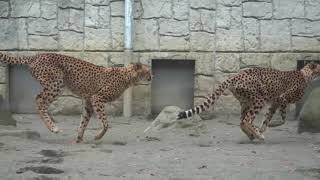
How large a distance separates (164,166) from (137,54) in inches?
204

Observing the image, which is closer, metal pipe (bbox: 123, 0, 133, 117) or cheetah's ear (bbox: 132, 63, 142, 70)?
cheetah's ear (bbox: 132, 63, 142, 70)

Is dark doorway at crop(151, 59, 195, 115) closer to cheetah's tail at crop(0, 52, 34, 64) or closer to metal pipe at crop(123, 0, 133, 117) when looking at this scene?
metal pipe at crop(123, 0, 133, 117)

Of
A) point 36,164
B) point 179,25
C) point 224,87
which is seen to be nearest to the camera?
point 36,164

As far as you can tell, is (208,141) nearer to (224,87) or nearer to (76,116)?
(224,87)

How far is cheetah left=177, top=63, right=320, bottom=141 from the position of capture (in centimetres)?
898

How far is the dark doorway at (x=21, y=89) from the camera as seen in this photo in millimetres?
12312

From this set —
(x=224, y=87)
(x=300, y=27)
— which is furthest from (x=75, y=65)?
(x=300, y=27)

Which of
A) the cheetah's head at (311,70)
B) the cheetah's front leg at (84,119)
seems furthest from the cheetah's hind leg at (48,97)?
the cheetah's head at (311,70)

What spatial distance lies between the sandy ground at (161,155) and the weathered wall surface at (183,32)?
1799mm

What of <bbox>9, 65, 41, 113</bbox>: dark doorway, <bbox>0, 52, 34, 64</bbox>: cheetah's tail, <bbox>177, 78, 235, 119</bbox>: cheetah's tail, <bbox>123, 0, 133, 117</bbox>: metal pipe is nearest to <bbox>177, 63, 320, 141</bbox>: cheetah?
<bbox>177, 78, 235, 119</bbox>: cheetah's tail

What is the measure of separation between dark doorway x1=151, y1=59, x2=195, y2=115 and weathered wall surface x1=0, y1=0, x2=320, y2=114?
0.31 m

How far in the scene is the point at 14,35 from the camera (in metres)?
11.9

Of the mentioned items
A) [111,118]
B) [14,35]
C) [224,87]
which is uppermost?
[14,35]

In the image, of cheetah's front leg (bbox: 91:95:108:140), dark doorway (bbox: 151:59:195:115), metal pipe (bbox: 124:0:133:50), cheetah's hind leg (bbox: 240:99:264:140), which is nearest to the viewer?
cheetah's front leg (bbox: 91:95:108:140)
